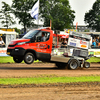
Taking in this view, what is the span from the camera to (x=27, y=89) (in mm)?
8062

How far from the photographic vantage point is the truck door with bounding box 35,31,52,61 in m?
13.6

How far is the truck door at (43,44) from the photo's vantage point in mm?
13586

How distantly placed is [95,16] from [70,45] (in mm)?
64212

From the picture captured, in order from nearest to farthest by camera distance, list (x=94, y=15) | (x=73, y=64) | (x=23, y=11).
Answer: (x=73, y=64) < (x=23, y=11) < (x=94, y=15)

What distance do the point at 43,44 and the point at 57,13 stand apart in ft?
186

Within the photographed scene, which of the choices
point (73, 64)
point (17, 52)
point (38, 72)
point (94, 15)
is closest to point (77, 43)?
point (73, 64)

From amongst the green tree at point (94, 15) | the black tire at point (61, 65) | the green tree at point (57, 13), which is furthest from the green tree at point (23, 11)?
the black tire at point (61, 65)

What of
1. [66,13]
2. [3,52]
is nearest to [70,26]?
[66,13]

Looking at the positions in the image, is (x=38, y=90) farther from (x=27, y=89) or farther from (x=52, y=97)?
(x=52, y=97)

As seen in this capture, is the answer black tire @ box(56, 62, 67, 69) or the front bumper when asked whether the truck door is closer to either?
the front bumper

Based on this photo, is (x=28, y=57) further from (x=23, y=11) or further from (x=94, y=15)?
(x=94, y=15)

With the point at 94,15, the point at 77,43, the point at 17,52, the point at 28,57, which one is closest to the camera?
the point at 17,52

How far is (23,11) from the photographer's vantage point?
68.3 meters

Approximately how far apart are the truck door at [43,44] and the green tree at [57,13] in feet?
175
